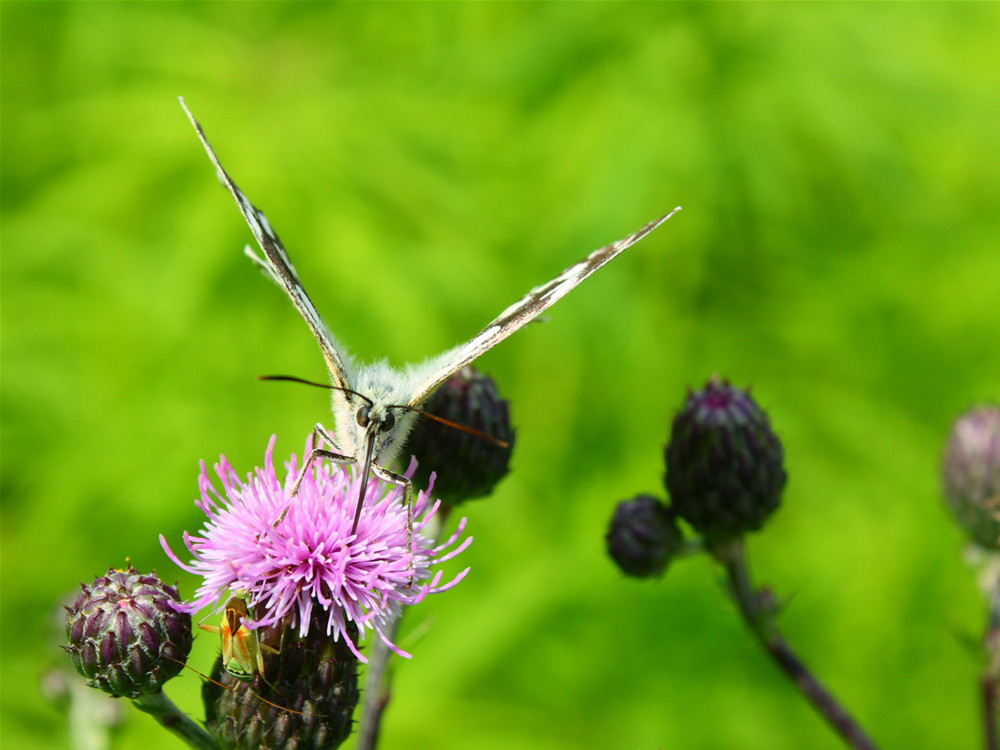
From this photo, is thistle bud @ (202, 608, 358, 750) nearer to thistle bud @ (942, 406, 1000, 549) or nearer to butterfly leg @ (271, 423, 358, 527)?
butterfly leg @ (271, 423, 358, 527)

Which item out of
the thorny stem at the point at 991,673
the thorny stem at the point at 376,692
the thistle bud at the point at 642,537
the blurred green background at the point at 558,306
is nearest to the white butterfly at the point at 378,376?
the thorny stem at the point at 376,692

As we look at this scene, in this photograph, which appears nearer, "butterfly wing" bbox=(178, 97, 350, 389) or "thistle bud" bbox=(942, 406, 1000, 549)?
"butterfly wing" bbox=(178, 97, 350, 389)

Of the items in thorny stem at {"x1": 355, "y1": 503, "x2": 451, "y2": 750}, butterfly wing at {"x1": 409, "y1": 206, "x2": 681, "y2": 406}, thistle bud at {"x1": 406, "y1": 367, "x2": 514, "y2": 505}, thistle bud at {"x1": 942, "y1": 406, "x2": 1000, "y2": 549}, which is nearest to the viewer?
butterfly wing at {"x1": 409, "y1": 206, "x2": 681, "y2": 406}

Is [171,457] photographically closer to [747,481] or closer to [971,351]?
[747,481]

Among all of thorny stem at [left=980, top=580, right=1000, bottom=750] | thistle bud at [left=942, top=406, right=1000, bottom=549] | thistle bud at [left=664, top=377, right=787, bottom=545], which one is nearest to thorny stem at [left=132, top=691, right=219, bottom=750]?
thistle bud at [left=664, top=377, right=787, bottom=545]

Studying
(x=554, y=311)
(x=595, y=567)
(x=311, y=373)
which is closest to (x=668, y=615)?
(x=595, y=567)

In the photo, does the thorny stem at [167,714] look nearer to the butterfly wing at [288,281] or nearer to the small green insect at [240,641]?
the small green insect at [240,641]
